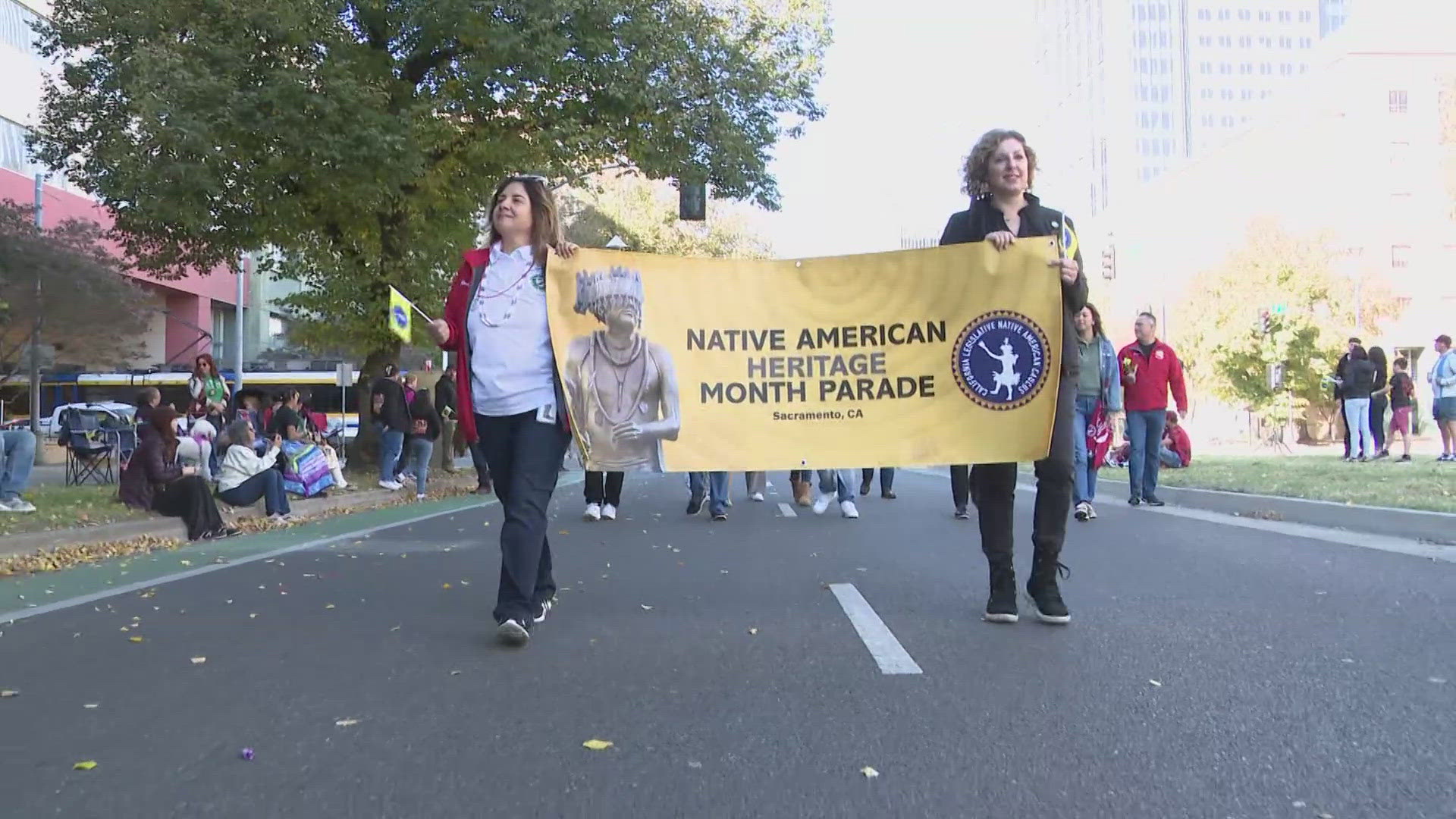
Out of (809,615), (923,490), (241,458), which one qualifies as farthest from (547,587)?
(923,490)

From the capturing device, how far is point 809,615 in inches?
201

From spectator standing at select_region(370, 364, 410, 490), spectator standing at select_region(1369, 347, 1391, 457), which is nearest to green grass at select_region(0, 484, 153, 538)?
spectator standing at select_region(370, 364, 410, 490)

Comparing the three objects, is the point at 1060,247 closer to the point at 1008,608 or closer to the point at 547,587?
the point at 1008,608

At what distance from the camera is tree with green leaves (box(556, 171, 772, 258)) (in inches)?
1471

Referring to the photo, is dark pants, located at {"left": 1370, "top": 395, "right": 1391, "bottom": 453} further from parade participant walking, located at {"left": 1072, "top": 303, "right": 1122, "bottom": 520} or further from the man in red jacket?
parade participant walking, located at {"left": 1072, "top": 303, "right": 1122, "bottom": 520}

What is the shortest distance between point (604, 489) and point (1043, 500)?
21.3ft

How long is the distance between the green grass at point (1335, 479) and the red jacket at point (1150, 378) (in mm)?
1300

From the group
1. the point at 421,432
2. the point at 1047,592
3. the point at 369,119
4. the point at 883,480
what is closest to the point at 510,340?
the point at 1047,592

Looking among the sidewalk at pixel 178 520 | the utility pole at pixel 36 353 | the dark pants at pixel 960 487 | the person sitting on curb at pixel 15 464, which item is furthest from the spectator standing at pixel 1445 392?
the utility pole at pixel 36 353

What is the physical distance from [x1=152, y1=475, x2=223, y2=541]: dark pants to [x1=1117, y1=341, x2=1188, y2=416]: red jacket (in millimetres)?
8630

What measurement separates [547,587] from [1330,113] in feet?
191

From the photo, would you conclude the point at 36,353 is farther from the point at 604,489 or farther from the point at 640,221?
the point at 604,489

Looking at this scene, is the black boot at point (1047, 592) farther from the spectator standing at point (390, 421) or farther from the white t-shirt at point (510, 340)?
the spectator standing at point (390, 421)

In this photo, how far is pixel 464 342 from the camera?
186 inches
